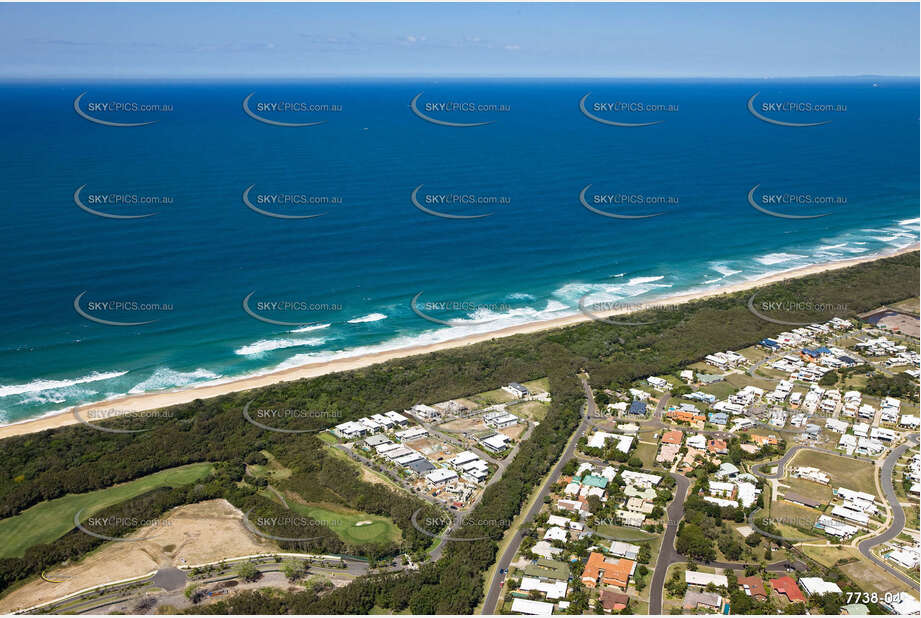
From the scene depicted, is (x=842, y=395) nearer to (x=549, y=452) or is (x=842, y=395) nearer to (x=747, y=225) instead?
(x=549, y=452)

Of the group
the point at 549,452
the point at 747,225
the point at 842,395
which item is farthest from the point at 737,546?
the point at 747,225

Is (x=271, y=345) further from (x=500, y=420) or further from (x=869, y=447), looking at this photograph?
(x=869, y=447)

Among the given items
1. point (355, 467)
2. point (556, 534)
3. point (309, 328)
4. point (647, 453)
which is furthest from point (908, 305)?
point (309, 328)

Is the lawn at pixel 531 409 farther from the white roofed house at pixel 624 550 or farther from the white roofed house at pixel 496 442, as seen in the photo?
the white roofed house at pixel 624 550

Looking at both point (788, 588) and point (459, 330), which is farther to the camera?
point (459, 330)

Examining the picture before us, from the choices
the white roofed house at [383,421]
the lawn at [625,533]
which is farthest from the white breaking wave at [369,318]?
the lawn at [625,533]

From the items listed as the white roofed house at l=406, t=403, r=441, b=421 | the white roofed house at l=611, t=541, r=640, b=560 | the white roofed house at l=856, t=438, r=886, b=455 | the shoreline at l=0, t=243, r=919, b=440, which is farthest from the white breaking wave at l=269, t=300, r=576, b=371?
the white roofed house at l=611, t=541, r=640, b=560
